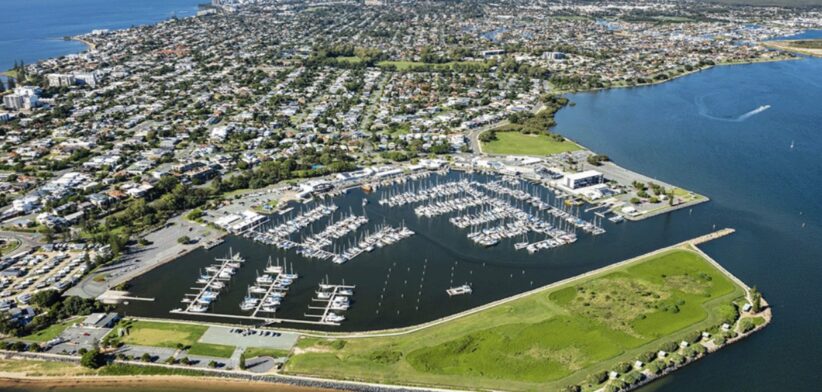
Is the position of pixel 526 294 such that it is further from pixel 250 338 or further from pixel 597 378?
pixel 250 338

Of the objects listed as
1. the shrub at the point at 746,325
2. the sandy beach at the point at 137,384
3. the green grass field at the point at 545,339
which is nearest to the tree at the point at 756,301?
the green grass field at the point at 545,339

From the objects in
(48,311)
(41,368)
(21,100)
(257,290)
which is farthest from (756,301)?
(21,100)

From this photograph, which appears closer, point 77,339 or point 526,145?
point 77,339

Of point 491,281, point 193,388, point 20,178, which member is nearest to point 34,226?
point 20,178

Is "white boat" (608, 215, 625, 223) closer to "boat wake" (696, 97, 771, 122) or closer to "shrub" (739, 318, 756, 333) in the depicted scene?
"shrub" (739, 318, 756, 333)

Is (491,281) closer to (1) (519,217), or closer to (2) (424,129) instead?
(1) (519,217)
